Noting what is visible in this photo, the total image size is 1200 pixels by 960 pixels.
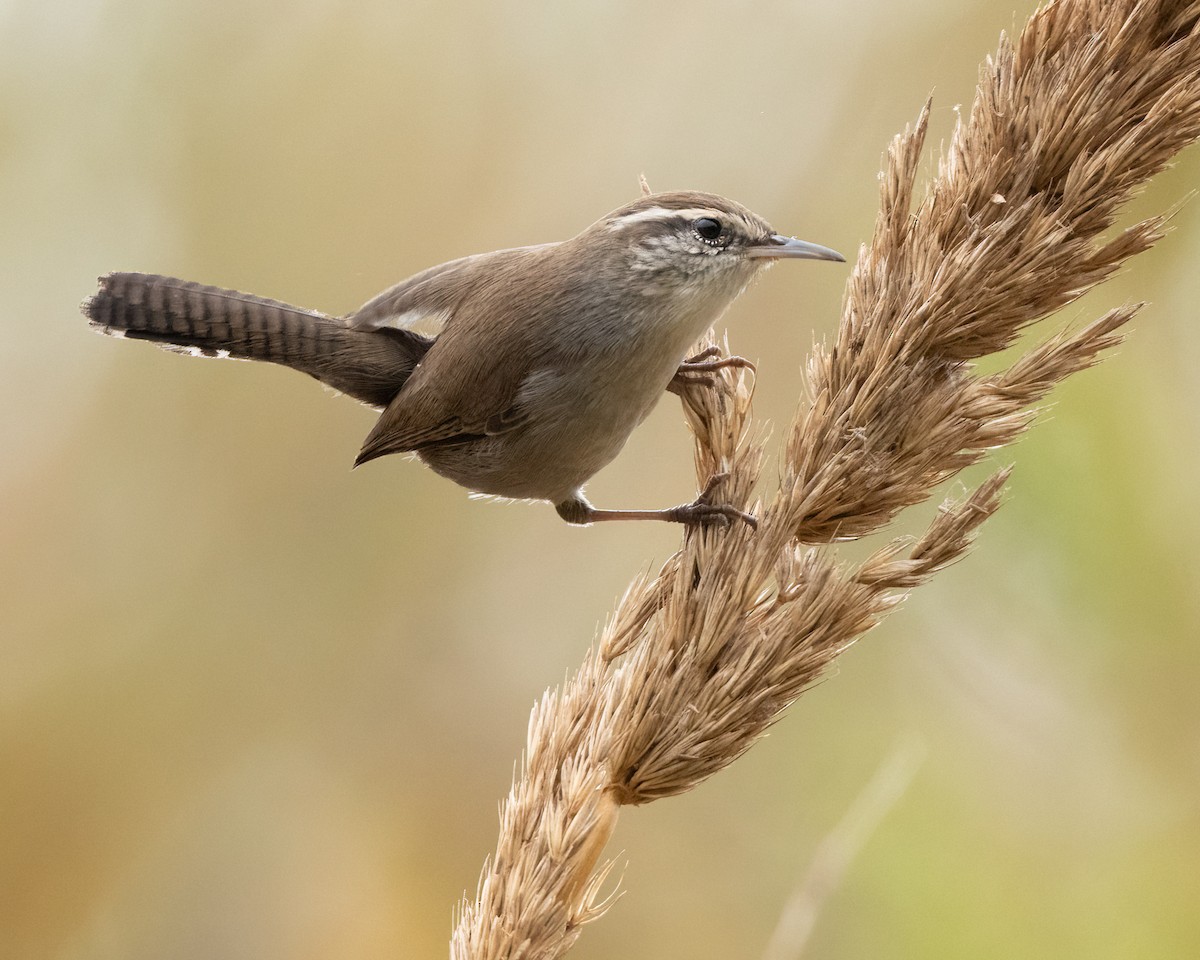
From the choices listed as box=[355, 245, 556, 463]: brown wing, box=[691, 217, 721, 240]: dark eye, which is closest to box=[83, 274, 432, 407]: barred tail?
box=[355, 245, 556, 463]: brown wing

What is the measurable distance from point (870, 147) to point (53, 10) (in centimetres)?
211

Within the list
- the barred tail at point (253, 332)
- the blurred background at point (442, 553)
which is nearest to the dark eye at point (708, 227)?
the blurred background at point (442, 553)

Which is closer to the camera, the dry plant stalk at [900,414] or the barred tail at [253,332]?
the dry plant stalk at [900,414]

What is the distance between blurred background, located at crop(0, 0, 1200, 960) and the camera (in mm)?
2062

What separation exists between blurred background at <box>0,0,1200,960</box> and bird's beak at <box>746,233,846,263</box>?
1.01 feet

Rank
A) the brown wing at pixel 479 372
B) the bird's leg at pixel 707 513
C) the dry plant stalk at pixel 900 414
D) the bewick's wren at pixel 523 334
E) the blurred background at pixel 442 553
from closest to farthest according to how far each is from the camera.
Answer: the dry plant stalk at pixel 900 414
the bird's leg at pixel 707 513
the bewick's wren at pixel 523 334
the brown wing at pixel 479 372
the blurred background at pixel 442 553

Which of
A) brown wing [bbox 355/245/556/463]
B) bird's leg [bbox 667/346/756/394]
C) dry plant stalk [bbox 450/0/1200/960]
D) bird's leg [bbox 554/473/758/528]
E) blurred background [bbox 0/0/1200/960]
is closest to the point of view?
dry plant stalk [bbox 450/0/1200/960]

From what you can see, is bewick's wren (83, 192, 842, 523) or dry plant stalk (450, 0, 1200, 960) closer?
dry plant stalk (450, 0, 1200, 960)

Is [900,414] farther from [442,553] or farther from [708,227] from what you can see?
[442,553]

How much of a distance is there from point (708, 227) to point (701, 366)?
253mm

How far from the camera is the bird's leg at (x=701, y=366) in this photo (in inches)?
65.6

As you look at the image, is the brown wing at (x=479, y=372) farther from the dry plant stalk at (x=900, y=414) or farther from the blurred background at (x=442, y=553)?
the dry plant stalk at (x=900, y=414)

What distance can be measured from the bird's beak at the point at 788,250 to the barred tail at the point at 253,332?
79 cm

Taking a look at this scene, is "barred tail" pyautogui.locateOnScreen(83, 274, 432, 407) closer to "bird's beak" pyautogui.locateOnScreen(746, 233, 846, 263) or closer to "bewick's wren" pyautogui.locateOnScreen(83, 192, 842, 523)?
"bewick's wren" pyautogui.locateOnScreen(83, 192, 842, 523)
